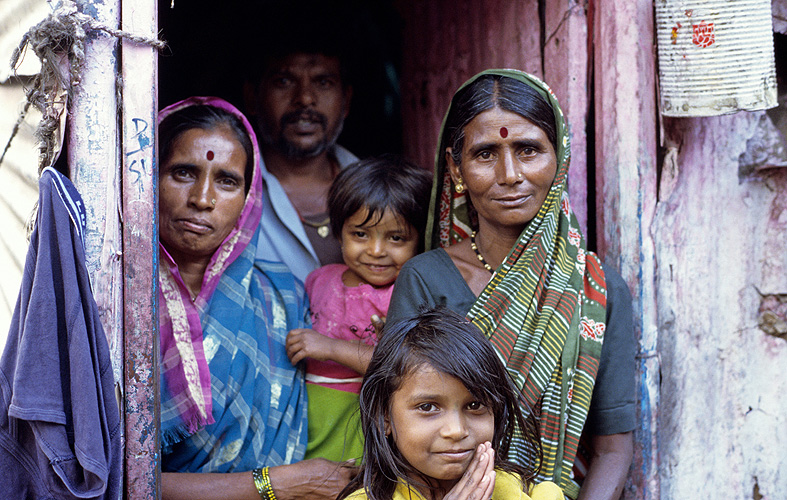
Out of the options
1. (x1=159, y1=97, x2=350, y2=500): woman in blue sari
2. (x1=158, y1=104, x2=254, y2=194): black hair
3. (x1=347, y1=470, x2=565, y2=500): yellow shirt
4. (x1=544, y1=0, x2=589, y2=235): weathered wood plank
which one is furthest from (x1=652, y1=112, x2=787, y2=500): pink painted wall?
(x1=158, y1=104, x2=254, y2=194): black hair

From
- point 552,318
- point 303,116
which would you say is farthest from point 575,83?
point 303,116

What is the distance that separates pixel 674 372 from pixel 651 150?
2.70ft

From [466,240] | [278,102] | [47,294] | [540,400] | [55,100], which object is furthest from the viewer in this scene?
[278,102]

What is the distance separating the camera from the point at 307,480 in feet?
7.86

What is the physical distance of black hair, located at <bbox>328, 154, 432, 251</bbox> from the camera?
108 inches

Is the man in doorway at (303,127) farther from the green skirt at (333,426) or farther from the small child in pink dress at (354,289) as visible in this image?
the green skirt at (333,426)

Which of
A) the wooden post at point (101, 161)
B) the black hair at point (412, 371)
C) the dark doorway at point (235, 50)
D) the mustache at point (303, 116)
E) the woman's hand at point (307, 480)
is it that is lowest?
the woman's hand at point (307, 480)

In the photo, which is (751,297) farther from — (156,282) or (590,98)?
(156,282)

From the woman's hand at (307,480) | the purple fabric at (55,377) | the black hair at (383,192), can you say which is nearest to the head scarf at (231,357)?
the woman's hand at (307,480)

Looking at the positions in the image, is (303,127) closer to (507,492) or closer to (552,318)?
(552,318)

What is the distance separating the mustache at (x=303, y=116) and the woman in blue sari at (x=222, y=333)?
0.76 m

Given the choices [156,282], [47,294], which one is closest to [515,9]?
[156,282]

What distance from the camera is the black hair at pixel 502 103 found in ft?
7.64

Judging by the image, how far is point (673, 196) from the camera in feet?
8.68
